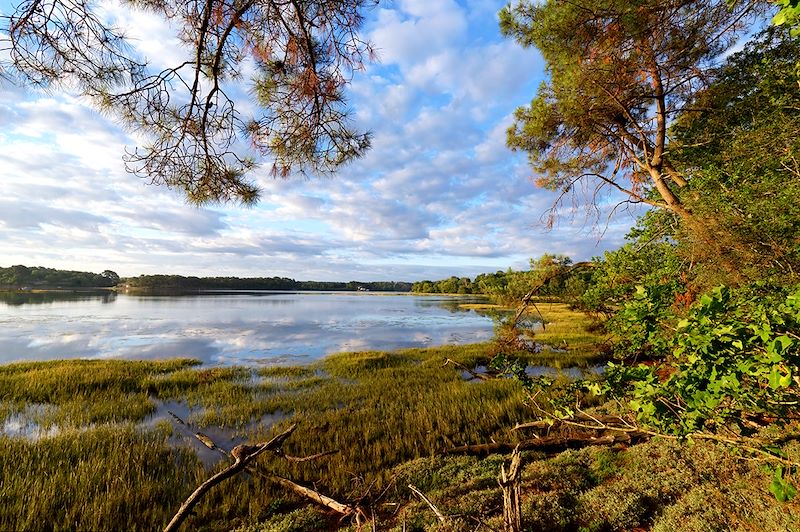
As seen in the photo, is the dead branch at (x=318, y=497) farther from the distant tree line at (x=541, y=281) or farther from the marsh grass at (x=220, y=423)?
the distant tree line at (x=541, y=281)

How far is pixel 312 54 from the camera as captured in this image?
4.18 metres

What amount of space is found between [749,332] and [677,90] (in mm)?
8653

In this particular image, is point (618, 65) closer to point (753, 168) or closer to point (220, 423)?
point (753, 168)

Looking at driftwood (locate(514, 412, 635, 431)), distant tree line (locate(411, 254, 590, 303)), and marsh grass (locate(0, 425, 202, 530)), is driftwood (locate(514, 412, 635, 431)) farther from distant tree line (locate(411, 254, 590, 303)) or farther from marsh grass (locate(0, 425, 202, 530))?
marsh grass (locate(0, 425, 202, 530))

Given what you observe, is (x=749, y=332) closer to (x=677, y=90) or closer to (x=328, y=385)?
(x=677, y=90)

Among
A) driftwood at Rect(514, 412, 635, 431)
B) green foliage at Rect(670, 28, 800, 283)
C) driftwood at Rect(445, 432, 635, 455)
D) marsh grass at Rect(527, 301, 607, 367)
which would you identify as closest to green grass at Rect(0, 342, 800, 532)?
driftwood at Rect(445, 432, 635, 455)

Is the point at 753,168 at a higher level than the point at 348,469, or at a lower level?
higher

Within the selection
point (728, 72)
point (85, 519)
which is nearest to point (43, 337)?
point (85, 519)

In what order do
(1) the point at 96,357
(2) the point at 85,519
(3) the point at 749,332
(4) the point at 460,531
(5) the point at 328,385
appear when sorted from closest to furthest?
1. (3) the point at 749,332
2. (4) the point at 460,531
3. (2) the point at 85,519
4. (5) the point at 328,385
5. (1) the point at 96,357

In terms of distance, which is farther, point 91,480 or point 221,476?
point 91,480

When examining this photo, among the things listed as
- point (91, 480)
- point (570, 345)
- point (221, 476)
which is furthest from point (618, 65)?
point (570, 345)

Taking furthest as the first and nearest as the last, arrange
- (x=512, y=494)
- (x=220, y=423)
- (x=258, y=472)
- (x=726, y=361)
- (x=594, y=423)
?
(x=220, y=423)
(x=594, y=423)
(x=258, y=472)
(x=512, y=494)
(x=726, y=361)

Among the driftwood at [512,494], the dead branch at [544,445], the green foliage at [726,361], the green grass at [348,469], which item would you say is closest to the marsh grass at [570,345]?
the dead branch at [544,445]

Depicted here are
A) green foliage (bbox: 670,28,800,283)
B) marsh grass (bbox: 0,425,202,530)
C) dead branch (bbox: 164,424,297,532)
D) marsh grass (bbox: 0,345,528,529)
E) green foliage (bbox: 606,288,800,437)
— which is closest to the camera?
green foliage (bbox: 606,288,800,437)
